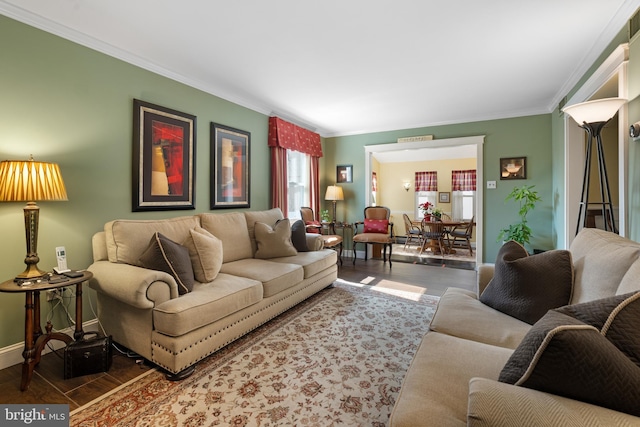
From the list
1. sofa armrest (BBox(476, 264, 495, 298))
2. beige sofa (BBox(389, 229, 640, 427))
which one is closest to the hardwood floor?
beige sofa (BBox(389, 229, 640, 427))

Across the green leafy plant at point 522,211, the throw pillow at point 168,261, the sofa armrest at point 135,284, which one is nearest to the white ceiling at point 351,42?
the green leafy plant at point 522,211

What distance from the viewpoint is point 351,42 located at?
8.44ft

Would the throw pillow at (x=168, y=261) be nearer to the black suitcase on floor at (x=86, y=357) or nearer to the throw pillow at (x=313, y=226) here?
the black suitcase on floor at (x=86, y=357)

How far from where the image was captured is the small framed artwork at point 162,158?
112 inches

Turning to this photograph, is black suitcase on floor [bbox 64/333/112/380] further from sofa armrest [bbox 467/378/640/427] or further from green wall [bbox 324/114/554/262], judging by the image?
green wall [bbox 324/114/554/262]

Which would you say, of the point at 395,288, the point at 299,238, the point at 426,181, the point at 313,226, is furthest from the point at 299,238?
the point at 426,181

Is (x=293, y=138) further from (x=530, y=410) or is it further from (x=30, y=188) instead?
(x=530, y=410)

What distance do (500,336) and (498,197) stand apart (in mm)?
3983

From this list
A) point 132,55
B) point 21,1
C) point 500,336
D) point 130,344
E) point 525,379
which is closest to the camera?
point 525,379

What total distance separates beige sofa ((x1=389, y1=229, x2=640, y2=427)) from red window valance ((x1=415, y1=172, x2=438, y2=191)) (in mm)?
6870

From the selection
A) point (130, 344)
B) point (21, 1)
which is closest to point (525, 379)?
point (130, 344)

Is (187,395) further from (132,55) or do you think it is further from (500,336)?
(132,55)

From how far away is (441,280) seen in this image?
427cm

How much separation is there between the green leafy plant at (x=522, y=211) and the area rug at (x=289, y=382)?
2.53 metres
